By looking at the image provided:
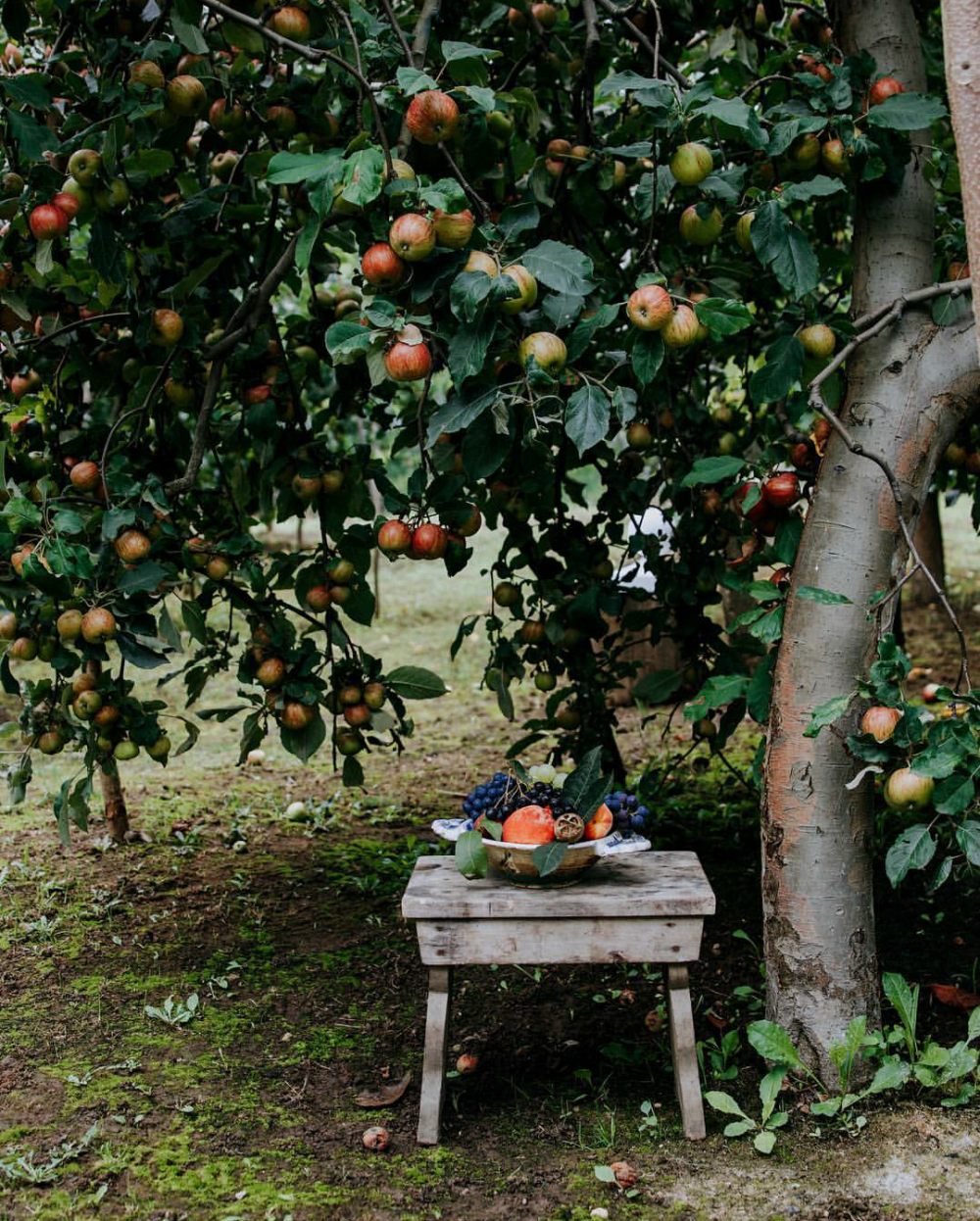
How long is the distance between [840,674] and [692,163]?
1.09 m

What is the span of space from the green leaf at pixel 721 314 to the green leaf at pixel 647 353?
95mm

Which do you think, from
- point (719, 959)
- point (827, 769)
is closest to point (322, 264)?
point (827, 769)

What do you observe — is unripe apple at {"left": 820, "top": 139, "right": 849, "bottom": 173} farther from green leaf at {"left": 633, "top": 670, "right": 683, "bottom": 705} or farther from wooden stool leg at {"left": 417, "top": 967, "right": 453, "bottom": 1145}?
wooden stool leg at {"left": 417, "top": 967, "right": 453, "bottom": 1145}

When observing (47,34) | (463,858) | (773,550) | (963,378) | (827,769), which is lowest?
(463,858)

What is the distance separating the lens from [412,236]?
199cm

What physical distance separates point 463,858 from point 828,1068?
0.91 meters

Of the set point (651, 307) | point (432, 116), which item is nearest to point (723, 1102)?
point (651, 307)

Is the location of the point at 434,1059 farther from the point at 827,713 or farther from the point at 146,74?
the point at 146,74

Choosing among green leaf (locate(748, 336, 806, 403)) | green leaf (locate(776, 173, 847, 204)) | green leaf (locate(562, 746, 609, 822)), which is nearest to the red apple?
green leaf (locate(562, 746, 609, 822))

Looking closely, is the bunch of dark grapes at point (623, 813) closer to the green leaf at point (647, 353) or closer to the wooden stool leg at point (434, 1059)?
the wooden stool leg at point (434, 1059)

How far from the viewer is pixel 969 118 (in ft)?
4.90

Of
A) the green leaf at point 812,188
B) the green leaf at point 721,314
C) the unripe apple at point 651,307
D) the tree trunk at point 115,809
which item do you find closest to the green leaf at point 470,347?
the unripe apple at point 651,307

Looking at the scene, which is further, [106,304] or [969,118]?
[106,304]

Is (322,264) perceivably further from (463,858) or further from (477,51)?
(463,858)
